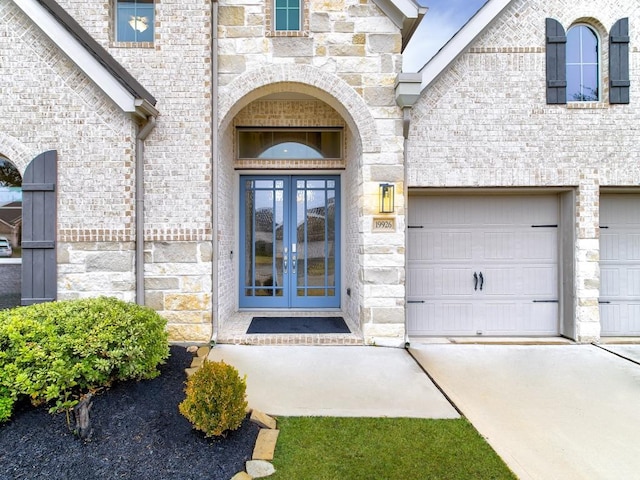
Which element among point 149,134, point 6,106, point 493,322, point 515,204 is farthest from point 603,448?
point 6,106

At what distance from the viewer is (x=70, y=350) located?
295 centimetres

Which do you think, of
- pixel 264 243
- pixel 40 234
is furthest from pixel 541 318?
pixel 40 234

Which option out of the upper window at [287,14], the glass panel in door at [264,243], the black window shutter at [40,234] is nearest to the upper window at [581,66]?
the upper window at [287,14]

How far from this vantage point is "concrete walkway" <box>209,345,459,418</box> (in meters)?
3.41

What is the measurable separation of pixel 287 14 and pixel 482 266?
16.6 ft

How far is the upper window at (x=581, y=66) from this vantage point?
5508mm

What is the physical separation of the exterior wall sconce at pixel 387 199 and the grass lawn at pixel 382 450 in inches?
Answer: 112

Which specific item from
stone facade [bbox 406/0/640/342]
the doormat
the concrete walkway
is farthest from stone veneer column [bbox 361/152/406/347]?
the doormat

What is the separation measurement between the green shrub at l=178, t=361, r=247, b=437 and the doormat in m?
2.79

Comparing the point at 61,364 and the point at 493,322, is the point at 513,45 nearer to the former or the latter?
the point at 493,322

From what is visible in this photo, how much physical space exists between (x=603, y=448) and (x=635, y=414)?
3.05 feet

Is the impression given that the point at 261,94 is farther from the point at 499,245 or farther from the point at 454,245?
the point at 499,245

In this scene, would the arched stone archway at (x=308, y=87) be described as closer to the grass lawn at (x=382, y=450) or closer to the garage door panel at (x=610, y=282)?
the grass lawn at (x=382, y=450)

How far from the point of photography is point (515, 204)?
5.88m
